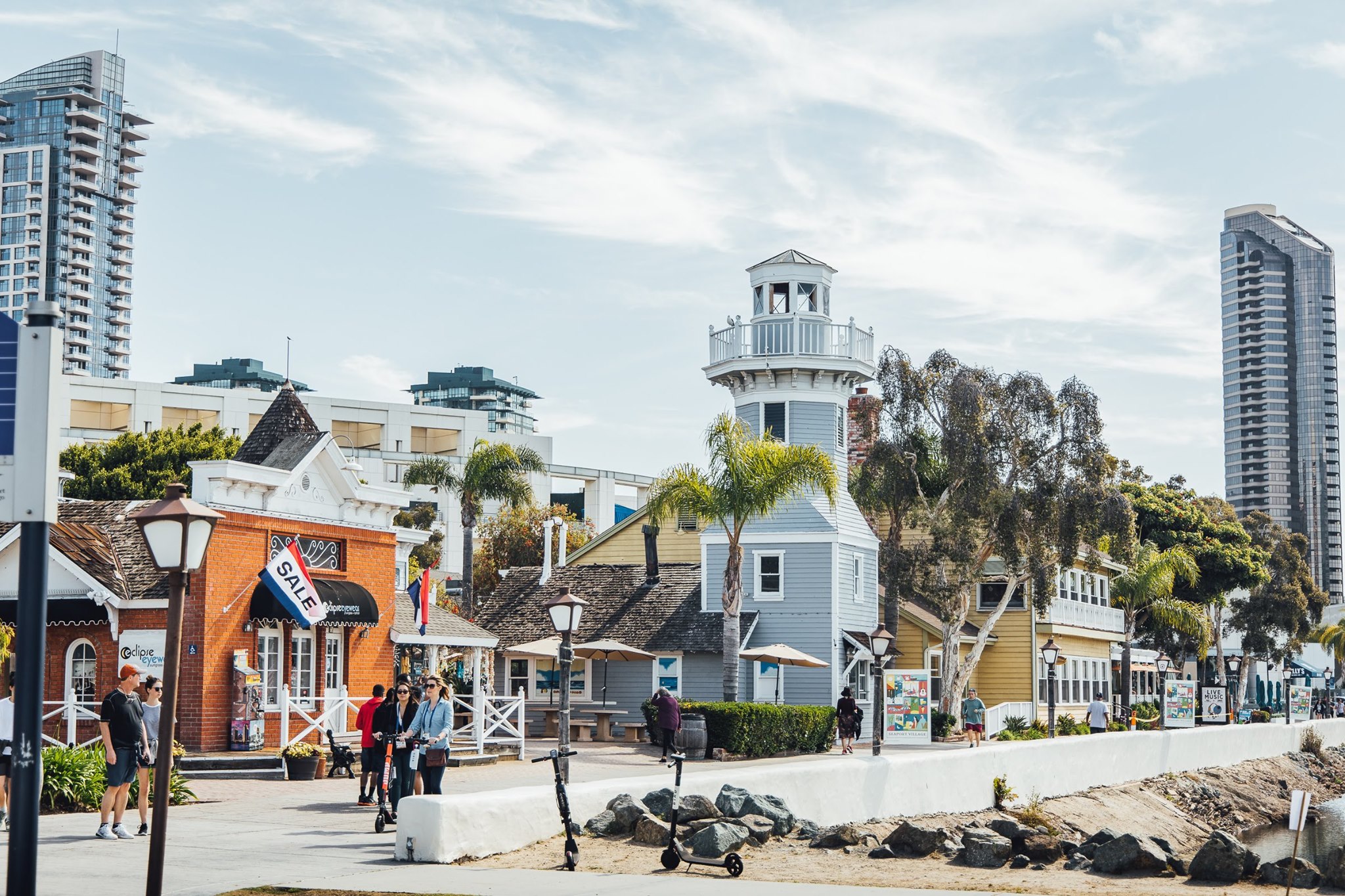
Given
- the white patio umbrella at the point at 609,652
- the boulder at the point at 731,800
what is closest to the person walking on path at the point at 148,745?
the boulder at the point at 731,800

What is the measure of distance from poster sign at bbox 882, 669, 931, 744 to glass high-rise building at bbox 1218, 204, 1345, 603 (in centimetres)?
16089

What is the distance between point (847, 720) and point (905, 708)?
1.50 meters

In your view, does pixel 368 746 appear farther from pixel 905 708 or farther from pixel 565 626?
pixel 905 708

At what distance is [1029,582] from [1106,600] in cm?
1426

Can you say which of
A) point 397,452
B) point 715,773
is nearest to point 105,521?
point 715,773

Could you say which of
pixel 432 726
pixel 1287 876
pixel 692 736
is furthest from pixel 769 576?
pixel 432 726

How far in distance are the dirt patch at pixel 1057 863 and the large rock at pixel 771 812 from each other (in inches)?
11.0

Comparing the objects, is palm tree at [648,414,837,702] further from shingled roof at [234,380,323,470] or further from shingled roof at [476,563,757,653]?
shingled roof at [234,380,323,470]

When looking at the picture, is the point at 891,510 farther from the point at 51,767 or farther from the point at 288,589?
the point at 51,767

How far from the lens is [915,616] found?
158 ft

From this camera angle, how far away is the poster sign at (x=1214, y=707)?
5469 centimetres

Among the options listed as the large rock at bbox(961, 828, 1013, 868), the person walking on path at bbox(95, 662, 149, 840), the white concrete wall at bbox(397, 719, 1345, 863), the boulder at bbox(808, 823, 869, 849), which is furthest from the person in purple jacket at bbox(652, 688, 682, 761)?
the person walking on path at bbox(95, 662, 149, 840)

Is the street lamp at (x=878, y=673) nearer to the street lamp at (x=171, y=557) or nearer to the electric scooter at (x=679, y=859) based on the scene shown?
the electric scooter at (x=679, y=859)

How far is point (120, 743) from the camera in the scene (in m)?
15.7
